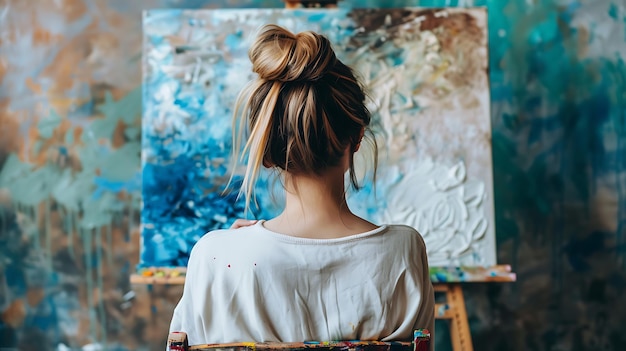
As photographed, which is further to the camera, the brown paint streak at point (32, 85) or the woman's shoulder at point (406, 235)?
the brown paint streak at point (32, 85)

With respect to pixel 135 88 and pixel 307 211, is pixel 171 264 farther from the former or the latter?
pixel 307 211

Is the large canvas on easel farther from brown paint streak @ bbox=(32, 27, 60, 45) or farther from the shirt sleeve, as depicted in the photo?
the shirt sleeve

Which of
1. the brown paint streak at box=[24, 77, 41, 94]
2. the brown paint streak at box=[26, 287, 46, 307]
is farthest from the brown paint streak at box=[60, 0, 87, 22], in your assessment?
the brown paint streak at box=[26, 287, 46, 307]

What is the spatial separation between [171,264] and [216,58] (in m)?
0.63

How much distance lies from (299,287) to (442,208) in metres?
1.22

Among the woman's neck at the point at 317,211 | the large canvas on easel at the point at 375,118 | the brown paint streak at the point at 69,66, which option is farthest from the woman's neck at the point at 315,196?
the brown paint streak at the point at 69,66

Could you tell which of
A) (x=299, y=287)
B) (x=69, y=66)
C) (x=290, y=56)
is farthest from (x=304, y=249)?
(x=69, y=66)

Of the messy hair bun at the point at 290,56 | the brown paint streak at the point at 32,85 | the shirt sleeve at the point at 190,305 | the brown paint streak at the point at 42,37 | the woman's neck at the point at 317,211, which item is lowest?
the shirt sleeve at the point at 190,305

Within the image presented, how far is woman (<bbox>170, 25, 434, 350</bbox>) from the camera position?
943 millimetres

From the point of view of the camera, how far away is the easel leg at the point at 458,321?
1.98 metres

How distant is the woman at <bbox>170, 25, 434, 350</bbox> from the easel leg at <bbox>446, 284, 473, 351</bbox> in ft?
3.29

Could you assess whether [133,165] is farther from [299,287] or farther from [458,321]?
[299,287]

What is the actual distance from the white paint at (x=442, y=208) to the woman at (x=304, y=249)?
1.05 metres

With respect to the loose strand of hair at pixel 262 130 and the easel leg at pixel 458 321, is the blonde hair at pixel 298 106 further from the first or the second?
the easel leg at pixel 458 321
